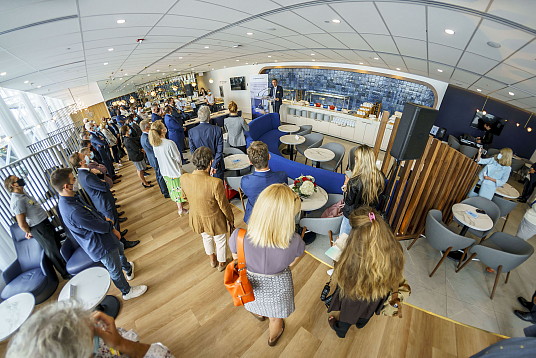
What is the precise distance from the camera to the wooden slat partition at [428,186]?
116 inches

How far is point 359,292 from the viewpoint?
1.55 meters

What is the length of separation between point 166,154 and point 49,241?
1.92 metres

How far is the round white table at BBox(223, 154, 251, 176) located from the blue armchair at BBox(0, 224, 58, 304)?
2983 millimetres

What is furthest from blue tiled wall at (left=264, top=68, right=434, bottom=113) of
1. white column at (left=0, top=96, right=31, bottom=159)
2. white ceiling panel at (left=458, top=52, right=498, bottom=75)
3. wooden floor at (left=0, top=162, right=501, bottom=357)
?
white column at (left=0, top=96, right=31, bottom=159)

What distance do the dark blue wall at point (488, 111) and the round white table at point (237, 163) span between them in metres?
8.45

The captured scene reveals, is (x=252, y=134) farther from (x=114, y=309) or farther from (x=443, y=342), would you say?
(x=443, y=342)

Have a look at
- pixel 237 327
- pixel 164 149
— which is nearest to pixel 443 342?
pixel 237 327

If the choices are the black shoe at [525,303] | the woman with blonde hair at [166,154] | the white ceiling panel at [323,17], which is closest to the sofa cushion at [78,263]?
the woman with blonde hair at [166,154]

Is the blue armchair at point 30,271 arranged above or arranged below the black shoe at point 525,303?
above

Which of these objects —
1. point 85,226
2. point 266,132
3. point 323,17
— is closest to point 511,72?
point 323,17

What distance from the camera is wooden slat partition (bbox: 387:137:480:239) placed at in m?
2.96

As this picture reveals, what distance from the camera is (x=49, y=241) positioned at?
2.72 meters

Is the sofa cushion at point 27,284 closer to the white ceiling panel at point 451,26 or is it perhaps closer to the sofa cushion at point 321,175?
the sofa cushion at point 321,175

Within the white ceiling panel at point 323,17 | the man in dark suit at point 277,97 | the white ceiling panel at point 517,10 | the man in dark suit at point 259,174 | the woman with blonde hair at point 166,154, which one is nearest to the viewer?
the white ceiling panel at point 517,10
